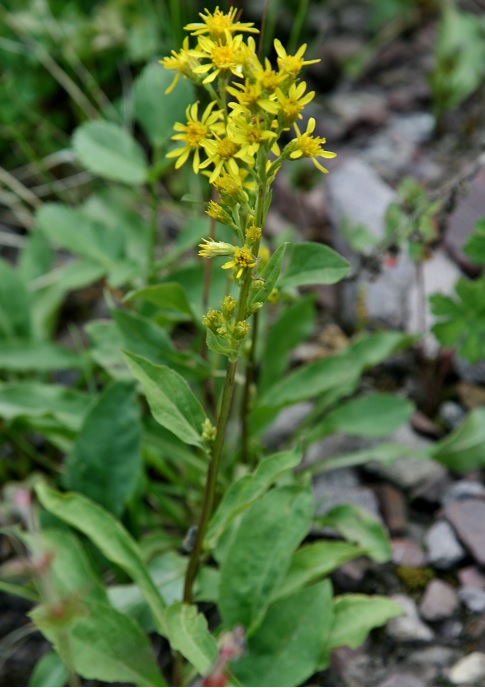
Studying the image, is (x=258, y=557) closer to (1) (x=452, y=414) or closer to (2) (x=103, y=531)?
(2) (x=103, y=531)

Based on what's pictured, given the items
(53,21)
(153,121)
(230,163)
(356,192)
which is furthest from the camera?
(53,21)

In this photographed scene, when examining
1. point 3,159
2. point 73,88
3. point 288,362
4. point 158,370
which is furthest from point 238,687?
point 3,159

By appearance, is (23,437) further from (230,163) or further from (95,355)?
(230,163)

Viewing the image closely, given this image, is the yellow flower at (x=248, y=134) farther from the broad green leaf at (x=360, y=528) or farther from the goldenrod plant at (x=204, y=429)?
the broad green leaf at (x=360, y=528)

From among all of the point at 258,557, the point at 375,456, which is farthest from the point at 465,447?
the point at 258,557

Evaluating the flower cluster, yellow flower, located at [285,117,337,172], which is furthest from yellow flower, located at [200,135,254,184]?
yellow flower, located at [285,117,337,172]

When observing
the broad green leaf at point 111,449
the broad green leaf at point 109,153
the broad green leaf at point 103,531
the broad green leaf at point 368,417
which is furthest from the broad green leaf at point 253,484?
the broad green leaf at point 109,153
